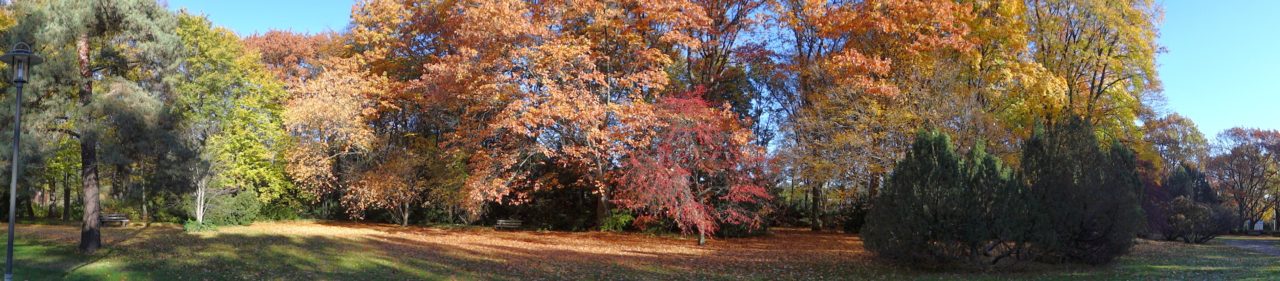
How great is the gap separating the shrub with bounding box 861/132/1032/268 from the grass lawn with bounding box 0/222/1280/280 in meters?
0.48

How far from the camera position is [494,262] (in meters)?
15.6

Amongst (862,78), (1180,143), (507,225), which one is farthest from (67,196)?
(1180,143)


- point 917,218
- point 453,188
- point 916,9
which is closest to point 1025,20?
point 916,9

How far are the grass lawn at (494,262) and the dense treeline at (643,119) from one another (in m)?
1.01

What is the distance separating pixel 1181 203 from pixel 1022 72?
854cm

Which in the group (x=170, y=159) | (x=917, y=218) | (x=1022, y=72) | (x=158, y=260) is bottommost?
(x=158, y=260)

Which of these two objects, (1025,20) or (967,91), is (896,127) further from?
(1025,20)

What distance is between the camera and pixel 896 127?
21.4m

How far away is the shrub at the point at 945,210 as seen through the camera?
514 inches

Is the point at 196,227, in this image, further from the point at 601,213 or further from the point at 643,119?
the point at 643,119

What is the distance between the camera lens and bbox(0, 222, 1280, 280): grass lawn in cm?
1238

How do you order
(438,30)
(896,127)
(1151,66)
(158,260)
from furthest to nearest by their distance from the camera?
(438,30)
(1151,66)
(896,127)
(158,260)

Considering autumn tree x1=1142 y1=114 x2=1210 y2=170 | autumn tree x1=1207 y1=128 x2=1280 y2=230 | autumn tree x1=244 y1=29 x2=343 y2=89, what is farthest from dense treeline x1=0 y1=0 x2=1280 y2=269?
autumn tree x1=1207 y1=128 x2=1280 y2=230

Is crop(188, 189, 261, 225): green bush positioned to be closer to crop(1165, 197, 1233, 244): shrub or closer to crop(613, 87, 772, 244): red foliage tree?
crop(613, 87, 772, 244): red foliage tree
